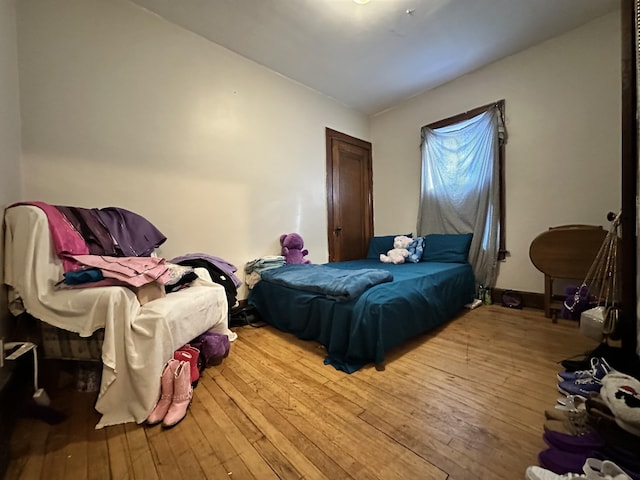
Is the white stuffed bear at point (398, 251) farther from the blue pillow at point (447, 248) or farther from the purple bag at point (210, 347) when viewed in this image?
the purple bag at point (210, 347)

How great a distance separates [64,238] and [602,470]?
7.48ft

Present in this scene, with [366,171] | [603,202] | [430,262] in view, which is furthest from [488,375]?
[366,171]

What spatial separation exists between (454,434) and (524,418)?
36 cm

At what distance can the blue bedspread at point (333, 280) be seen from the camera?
1639mm

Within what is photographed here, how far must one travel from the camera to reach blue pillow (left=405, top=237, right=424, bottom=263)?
9.84 ft

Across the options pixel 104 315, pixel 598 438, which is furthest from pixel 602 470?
pixel 104 315

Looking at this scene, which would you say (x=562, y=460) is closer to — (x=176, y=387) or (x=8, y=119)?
(x=176, y=387)

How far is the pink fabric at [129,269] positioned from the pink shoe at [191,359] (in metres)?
0.40

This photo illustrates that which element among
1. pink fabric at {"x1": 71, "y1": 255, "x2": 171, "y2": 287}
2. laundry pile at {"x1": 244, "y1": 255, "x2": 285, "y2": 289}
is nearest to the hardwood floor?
pink fabric at {"x1": 71, "y1": 255, "x2": 171, "y2": 287}

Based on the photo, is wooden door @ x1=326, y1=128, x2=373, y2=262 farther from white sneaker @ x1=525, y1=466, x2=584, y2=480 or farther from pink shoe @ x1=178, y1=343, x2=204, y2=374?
white sneaker @ x1=525, y1=466, x2=584, y2=480

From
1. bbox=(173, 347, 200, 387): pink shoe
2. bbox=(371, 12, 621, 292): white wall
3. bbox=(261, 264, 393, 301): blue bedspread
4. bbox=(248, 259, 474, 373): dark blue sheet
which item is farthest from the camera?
bbox=(371, 12, 621, 292): white wall

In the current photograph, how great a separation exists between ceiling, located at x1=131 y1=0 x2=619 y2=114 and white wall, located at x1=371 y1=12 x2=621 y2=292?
0.17 metres

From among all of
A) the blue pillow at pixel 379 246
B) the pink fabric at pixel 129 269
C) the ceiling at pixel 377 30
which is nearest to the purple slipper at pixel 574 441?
the pink fabric at pixel 129 269

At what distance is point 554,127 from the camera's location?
2.43 meters
